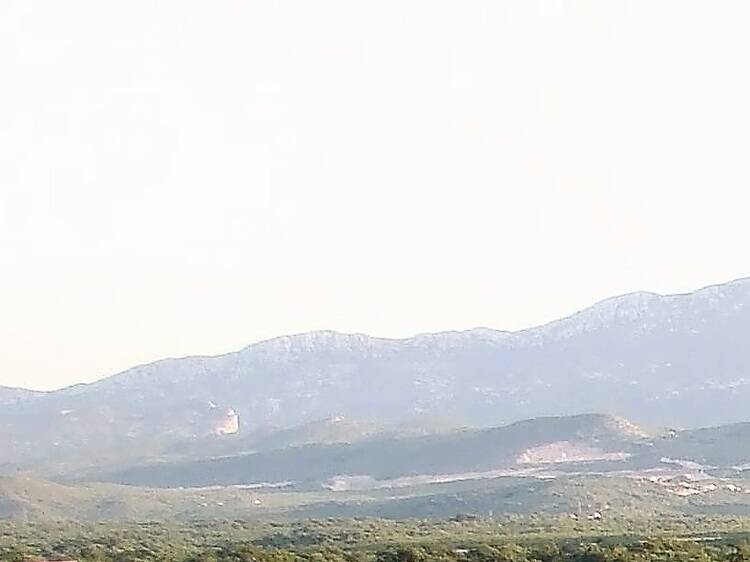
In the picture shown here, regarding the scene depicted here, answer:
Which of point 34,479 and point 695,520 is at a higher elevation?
point 34,479

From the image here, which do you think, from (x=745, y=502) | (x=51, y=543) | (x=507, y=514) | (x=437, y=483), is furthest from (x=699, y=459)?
(x=51, y=543)

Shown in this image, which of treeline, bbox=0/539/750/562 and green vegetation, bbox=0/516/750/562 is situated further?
green vegetation, bbox=0/516/750/562

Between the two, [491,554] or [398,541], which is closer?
[491,554]

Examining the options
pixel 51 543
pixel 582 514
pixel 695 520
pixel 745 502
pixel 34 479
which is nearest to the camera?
pixel 51 543

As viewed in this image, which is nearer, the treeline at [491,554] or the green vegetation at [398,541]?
the treeline at [491,554]

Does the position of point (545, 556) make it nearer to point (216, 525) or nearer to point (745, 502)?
point (216, 525)

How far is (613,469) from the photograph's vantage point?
601ft

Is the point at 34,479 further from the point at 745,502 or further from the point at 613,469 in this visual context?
the point at 745,502

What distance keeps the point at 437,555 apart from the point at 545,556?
433 centimetres

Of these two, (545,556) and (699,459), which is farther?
(699,459)

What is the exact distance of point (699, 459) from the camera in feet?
617

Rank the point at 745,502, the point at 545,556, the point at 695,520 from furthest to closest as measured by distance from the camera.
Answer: the point at 745,502, the point at 695,520, the point at 545,556

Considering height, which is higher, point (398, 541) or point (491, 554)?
point (398, 541)

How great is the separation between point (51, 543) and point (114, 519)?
6084 cm
